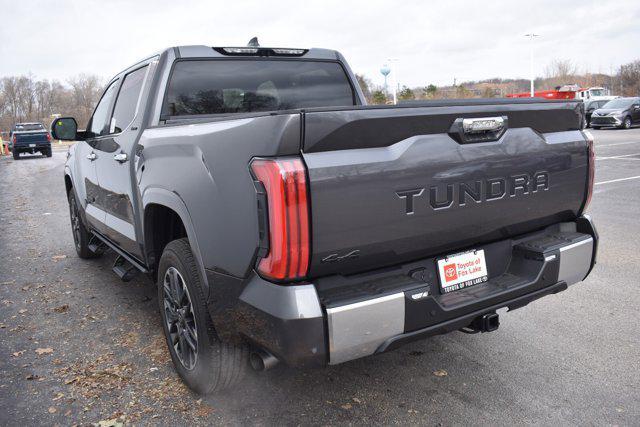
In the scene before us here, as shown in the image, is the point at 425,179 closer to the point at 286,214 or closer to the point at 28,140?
the point at 286,214

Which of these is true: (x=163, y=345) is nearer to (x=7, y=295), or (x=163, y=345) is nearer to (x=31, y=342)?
(x=31, y=342)

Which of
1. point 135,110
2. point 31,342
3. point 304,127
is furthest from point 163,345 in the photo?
point 304,127

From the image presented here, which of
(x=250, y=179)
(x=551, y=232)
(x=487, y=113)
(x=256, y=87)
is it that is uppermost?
(x=256, y=87)

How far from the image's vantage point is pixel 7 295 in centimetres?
506

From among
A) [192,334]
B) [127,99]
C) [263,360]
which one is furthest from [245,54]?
[263,360]

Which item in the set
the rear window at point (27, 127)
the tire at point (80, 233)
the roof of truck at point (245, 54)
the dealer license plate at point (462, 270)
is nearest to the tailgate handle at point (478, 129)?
the dealer license plate at point (462, 270)

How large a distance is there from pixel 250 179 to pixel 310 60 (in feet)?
7.98

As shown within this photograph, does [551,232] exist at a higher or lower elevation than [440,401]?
higher

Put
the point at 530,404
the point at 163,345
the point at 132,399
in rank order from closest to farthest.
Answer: the point at 530,404, the point at 132,399, the point at 163,345

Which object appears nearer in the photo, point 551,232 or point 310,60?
point 551,232

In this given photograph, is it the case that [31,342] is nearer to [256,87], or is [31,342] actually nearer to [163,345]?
[163,345]

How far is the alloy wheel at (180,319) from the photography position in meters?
2.97

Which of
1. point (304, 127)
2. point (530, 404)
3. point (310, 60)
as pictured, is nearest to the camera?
point (304, 127)

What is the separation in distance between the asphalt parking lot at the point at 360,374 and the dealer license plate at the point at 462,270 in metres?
0.68
